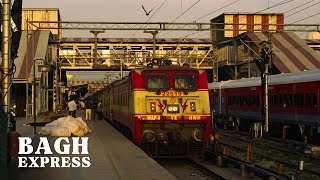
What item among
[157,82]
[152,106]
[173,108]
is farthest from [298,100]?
[152,106]

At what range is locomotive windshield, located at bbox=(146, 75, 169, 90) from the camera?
51.9 feet

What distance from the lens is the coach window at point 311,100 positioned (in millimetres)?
19797

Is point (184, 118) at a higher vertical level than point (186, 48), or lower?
lower

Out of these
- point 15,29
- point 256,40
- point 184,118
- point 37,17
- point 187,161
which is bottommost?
point 187,161

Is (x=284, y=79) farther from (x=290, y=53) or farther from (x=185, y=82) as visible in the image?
(x=290, y=53)

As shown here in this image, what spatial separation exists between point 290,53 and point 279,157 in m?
36.5

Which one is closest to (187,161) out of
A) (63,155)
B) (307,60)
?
(63,155)

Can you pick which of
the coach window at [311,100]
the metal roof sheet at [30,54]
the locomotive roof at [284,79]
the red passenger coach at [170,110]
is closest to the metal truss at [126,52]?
the metal roof sheet at [30,54]

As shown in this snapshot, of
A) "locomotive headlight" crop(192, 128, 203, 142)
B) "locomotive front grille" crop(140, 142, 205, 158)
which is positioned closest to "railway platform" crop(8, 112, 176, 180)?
"locomotive front grille" crop(140, 142, 205, 158)

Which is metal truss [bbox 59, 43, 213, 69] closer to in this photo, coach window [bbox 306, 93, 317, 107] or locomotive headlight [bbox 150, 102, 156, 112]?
coach window [bbox 306, 93, 317, 107]

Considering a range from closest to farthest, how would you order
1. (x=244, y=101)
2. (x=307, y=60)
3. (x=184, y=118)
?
1. (x=184, y=118)
2. (x=244, y=101)
3. (x=307, y=60)

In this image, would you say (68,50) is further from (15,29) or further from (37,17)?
Answer: (15,29)

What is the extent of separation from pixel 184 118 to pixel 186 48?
56.1 m

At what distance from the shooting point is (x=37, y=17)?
206 ft
